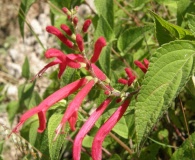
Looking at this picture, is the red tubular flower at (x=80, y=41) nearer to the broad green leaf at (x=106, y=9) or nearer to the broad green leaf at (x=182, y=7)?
the broad green leaf at (x=106, y=9)

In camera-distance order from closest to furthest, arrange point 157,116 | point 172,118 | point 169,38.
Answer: point 157,116 < point 169,38 < point 172,118

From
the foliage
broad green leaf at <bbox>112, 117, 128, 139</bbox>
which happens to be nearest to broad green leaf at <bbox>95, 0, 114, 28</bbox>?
the foliage

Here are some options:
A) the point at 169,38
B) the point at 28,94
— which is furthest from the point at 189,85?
the point at 28,94

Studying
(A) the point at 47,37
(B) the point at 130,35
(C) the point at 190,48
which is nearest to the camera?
(C) the point at 190,48

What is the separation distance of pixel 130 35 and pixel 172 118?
27.9 inches

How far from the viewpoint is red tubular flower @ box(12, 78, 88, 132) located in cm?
182

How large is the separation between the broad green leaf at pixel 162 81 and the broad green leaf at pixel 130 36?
3.44 ft

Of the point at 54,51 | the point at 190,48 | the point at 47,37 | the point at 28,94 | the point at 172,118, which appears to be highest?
the point at 54,51

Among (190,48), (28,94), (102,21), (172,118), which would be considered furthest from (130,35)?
(190,48)

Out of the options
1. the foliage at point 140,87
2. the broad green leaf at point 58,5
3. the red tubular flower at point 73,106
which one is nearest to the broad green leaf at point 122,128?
the foliage at point 140,87

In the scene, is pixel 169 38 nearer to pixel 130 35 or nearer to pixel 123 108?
pixel 123 108

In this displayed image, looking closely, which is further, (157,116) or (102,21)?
(102,21)

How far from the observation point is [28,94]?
2.99 m

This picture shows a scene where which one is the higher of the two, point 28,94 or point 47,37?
point 28,94
